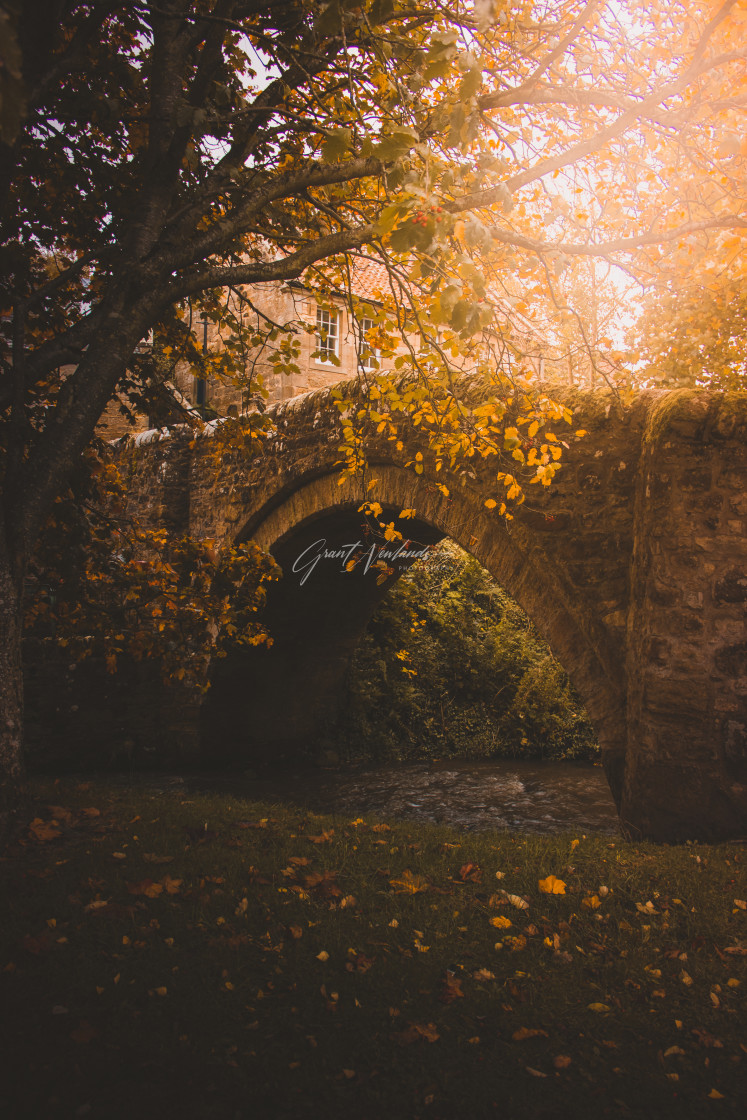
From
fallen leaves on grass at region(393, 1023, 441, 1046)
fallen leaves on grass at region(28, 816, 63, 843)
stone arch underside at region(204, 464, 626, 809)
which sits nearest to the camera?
fallen leaves on grass at region(393, 1023, 441, 1046)

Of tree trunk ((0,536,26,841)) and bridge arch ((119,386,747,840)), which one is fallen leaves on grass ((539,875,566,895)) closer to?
bridge arch ((119,386,747,840))

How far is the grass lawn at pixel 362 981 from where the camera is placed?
188 cm

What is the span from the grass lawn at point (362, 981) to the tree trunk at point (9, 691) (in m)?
0.21

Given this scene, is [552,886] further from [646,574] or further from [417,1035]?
[646,574]

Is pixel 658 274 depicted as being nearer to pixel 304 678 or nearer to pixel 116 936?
pixel 116 936

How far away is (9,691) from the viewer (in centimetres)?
328

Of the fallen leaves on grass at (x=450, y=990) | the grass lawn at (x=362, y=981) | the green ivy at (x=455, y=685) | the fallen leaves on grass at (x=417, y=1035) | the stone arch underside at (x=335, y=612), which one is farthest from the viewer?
the green ivy at (x=455, y=685)

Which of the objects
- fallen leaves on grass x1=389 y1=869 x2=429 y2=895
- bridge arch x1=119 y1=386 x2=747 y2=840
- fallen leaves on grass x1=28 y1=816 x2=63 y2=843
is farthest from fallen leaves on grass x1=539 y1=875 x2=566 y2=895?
fallen leaves on grass x1=28 y1=816 x2=63 y2=843

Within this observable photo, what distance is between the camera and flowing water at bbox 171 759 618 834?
22.0 feet

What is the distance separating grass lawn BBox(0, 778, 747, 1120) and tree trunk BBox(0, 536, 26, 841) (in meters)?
0.21

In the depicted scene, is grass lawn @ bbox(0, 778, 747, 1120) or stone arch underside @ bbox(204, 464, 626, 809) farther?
stone arch underside @ bbox(204, 464, 626, 809)

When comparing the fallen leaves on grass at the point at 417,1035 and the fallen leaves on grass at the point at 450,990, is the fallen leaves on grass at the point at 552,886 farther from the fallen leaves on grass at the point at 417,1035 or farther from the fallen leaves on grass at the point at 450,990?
the fallen leaves on grass at the point at 417,1035

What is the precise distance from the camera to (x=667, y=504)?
4047 millimetres

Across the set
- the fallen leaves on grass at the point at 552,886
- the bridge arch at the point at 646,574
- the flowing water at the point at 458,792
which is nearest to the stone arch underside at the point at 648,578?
the bridge arch at the point at 646,574
